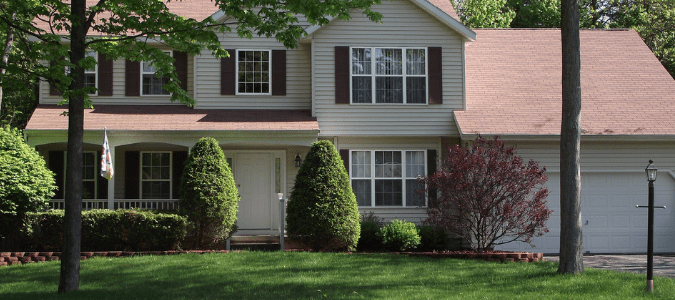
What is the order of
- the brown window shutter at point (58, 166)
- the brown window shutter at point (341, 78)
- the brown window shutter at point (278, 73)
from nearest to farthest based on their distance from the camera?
1. the brown window shutter at point (341, 78)
2. the brown window shutter at point (58, 166)
3. the brown window shutter at point (278, 73)

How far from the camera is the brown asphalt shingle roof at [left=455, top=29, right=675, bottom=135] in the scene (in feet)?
48.1

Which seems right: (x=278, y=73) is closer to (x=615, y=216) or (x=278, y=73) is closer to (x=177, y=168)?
(x=177, y=168)

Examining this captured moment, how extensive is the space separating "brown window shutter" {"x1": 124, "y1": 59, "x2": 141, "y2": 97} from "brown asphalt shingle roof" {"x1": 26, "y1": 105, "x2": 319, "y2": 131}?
0.39 m

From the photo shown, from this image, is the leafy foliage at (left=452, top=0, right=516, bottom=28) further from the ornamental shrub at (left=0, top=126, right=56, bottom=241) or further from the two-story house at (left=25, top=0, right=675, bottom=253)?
the ornamental shrub at (left=0, top=126, right=56, bottom=241)

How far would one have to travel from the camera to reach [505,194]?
1266 cm

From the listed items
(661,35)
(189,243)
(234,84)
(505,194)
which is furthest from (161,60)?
(661,35)

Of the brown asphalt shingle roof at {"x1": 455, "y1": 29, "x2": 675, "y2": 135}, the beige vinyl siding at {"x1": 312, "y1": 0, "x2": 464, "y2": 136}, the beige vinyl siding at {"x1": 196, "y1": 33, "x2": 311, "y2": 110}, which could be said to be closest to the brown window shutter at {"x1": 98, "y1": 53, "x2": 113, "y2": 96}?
the beige vinyl siding at {"x1": 196, "y1": 33, "x2": 311, "y2": 110}

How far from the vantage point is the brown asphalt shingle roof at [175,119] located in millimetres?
14180

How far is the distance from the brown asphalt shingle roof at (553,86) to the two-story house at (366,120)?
0.06 m

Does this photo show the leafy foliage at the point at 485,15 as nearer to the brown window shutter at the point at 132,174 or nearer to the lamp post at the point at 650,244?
the brown window shutter at the point at 132,174

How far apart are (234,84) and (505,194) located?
737cm

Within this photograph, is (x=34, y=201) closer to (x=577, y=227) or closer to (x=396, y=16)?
(x=396, y=16)

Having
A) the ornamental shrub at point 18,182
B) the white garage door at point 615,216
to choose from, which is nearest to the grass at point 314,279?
the ornamental shrub at point 18,182

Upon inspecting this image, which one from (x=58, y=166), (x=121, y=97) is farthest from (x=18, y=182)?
(x=121, y=97)
